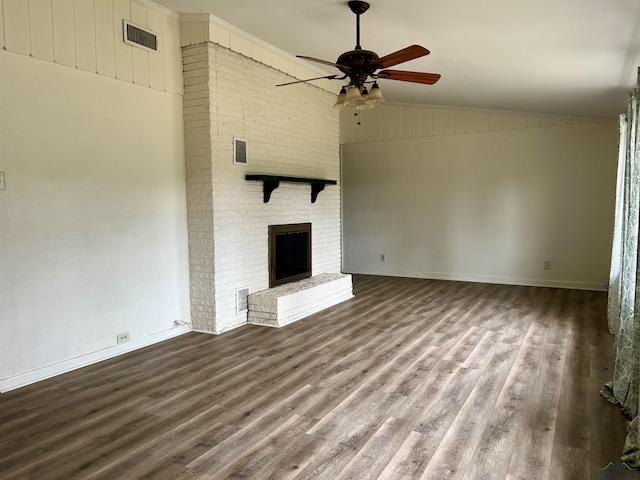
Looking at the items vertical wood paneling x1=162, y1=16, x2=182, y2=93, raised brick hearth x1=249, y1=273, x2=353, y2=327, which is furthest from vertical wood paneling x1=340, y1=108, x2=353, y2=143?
vertical wood paneling x1=162, y1=16, x2=182, y2=93

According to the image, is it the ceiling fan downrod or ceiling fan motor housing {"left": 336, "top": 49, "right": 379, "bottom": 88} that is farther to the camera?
the ceiling fan downrod

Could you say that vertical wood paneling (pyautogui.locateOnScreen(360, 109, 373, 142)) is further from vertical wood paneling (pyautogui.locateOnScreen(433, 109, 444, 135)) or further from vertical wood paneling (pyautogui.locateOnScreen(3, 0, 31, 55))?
vertical wood paneling (pyautogui.locateOnScreen(3, 0, 31, 55))

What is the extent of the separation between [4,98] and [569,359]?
486cm

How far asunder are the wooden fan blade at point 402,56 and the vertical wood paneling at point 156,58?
2.26 m

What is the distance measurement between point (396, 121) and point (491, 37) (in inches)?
171

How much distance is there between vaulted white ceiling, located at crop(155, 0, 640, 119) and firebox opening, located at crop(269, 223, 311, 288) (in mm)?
2145

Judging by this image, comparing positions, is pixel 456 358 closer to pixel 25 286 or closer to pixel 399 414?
pixel 399 414

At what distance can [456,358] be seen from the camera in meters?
3.87

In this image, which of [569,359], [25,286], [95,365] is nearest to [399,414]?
[569,359]

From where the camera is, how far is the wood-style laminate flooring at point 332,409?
2312 mm

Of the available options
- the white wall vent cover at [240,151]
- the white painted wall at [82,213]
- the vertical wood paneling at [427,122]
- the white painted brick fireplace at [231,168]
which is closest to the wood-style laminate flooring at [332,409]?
the white painted wall at [82,213]

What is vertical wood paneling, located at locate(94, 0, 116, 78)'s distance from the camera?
3832 mm

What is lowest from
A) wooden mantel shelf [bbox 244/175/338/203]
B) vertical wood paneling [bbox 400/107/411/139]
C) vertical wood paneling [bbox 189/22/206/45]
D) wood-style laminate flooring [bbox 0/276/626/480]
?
wood-style laminate flooring [bbox 0/276/626/480]

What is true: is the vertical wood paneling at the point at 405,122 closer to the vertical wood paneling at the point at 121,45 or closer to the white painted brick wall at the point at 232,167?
the white painted brick wall at the point at 232,167
